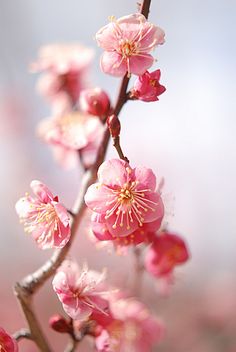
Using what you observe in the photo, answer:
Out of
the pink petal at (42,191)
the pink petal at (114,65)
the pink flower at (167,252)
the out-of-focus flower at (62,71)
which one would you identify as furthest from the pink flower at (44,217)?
the out-of-focus flower at (62,71)

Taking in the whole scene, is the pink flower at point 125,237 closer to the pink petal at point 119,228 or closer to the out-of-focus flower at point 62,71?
the pink petal at point 119,228

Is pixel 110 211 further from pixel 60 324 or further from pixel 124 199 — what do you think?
pixel 60 324

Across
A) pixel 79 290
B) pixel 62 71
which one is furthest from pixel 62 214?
pixel 62 71

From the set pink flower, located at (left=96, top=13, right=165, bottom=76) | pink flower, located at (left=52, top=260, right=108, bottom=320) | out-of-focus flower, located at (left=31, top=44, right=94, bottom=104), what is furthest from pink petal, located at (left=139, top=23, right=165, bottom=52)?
out-of-focus flower, located at (left=31, top=44, right=94, bottom=104)

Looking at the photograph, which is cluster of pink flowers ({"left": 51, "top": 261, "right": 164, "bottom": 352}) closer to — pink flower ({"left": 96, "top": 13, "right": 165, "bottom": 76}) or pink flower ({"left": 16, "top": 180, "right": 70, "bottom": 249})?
pink flower ({"left": 16, "top": 180, "right": 70, "bottom": 249})

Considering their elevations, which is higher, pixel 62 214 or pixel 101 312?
pixel 62 214
